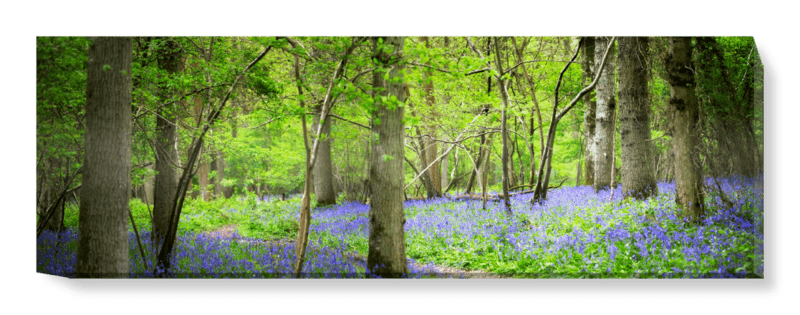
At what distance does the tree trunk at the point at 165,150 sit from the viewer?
16.4 feet

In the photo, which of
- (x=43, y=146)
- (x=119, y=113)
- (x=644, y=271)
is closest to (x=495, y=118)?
(x=644, y=271)

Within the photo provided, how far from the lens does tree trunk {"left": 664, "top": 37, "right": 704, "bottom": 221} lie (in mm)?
4695

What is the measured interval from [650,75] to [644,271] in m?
2.46

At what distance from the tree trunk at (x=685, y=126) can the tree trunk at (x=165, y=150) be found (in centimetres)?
569

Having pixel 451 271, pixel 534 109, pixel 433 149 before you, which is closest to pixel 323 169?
pixel 451 271

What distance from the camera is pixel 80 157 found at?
Result: 14.6ft

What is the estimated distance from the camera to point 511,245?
4.83 meters

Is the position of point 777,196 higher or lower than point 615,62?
lower

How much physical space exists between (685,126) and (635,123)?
2.58ft

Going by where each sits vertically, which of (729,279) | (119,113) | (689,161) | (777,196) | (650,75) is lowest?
(729,279)

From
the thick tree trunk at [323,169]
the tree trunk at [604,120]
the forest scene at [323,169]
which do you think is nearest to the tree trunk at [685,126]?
the forest scene at [323,169]

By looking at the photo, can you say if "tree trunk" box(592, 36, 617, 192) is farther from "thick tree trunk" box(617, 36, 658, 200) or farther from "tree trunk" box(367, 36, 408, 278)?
"tree trunk" box(367, 36, 408, 278)

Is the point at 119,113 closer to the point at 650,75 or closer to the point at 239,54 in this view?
the point at 239,54

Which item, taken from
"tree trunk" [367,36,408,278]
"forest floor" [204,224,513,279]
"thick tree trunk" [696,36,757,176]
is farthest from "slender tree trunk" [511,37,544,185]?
"tree trunk" [367,36,408,278]
